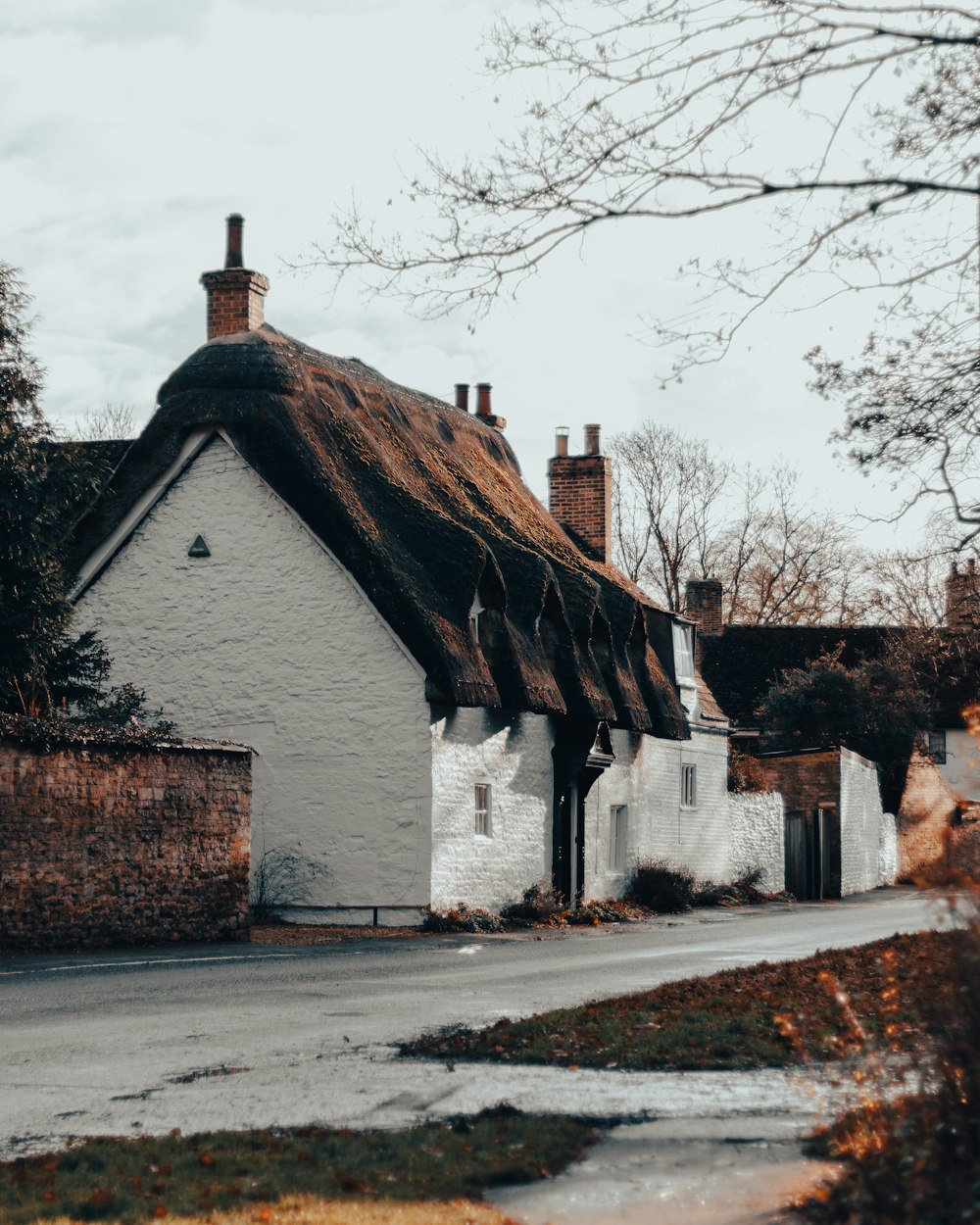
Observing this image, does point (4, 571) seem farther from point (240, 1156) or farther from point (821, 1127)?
point (821, 1127)

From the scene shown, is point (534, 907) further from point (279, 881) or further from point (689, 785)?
point (689, 785)

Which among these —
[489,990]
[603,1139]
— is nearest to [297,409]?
[489,990]

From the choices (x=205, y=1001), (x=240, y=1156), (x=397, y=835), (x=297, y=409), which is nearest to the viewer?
(x=240, y=1156)

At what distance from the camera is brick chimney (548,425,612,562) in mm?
35281

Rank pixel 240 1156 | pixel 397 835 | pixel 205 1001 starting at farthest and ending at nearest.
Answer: pixel 397 835 < pixel 205 1001 < pixel 240 1156

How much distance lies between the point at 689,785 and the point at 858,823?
25.3 ft

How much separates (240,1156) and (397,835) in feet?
54.1

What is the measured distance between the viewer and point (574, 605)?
94.9 feet

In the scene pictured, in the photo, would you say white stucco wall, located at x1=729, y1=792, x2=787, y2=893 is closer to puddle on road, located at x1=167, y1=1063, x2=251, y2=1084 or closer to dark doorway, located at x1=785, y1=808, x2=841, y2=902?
dark doorway, located at x1=785, y1=808, x2=841, y2=902

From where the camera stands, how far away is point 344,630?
23.6 meters

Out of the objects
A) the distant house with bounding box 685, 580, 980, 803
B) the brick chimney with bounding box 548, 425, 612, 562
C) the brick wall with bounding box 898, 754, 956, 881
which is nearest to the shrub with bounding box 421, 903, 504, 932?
the brick chimney with bounding box 548, 425, 612, 562

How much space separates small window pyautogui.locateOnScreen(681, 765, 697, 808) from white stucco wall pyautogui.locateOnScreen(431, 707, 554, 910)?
7.61 meters

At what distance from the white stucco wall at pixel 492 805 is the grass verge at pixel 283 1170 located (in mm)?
16064

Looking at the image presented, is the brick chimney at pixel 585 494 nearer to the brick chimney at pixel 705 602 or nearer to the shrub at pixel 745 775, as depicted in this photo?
the shrub at pixel 745 775
